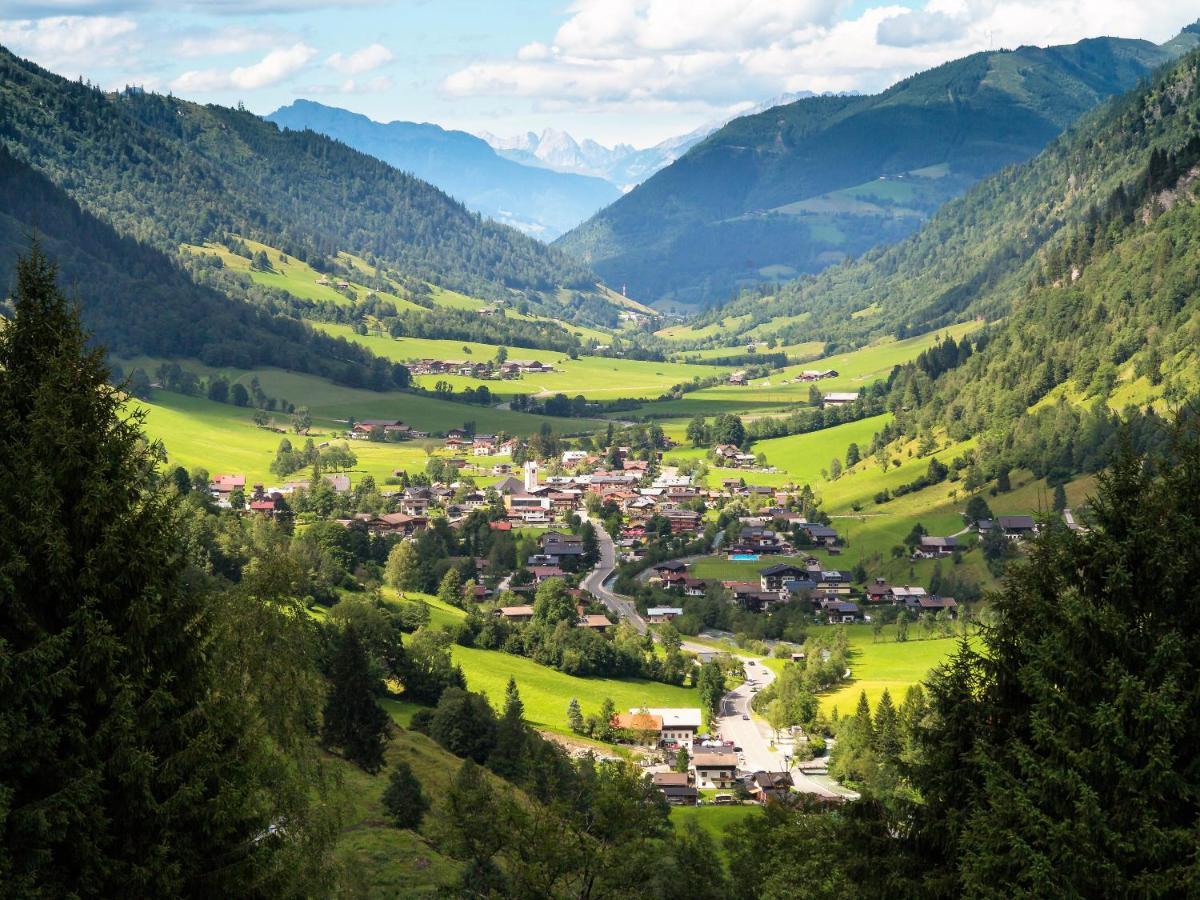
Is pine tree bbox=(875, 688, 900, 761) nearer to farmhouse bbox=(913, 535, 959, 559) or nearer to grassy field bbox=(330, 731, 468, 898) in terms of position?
grassy field bbox=(330, 731, 468, 898)

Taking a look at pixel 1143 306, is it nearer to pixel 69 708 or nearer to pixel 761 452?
pixel 761 452

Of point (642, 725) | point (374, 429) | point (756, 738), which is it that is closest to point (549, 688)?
point (642, 725)

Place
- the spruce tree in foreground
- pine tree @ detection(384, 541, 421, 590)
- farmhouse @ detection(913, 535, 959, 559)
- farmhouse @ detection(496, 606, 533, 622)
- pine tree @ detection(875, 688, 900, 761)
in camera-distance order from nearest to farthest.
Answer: the spruce tree in foreground < pine tree @ detection(875, 688, 900, 761) < farmhouse @ detection(496, 606, 533, 622) < pine tree @ detection(384, 541, 421, 590) < farmhouse @ detection(913, 535, 959, 559)

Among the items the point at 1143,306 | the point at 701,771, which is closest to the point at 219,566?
the point at 701,771

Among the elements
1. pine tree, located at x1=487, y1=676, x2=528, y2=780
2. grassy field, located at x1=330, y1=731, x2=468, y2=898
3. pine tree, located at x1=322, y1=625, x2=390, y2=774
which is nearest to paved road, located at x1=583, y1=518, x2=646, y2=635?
pine tree, located at x1=487, y1=676, x2=528, y2=780

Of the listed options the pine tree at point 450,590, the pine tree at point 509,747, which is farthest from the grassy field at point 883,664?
the pine tree at point 450,590

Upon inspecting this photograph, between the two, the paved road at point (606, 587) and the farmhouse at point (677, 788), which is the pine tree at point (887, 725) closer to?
the farmhouse at point (677, 788)
